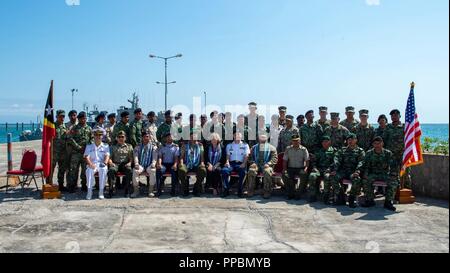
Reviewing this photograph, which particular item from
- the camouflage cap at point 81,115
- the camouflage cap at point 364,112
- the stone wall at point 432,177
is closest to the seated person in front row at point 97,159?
the camouflage cap at point 81,115

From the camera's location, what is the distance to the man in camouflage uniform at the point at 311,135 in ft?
31.3

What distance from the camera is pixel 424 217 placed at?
278 inches

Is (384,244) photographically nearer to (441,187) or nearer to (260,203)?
(260,203)

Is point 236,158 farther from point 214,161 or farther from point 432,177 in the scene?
point 432,177

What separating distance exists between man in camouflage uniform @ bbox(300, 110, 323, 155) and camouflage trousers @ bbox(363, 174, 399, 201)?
173cm

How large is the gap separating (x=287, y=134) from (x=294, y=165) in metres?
1.05

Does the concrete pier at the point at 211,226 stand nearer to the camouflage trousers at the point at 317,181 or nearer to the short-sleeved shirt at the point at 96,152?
the camouflage trousers at the point at 317,181

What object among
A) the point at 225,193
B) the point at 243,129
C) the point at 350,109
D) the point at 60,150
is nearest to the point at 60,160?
the point at 60,150

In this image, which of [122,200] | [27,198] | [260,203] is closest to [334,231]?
[260,203]

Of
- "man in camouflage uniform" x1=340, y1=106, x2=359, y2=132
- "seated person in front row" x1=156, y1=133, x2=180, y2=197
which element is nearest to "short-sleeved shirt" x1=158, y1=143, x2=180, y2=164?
"seated person in front row" x1=156, y1=133, x2=180, y2=197

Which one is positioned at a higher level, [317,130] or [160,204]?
[317,130]

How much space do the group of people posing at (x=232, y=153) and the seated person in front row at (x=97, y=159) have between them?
0.02 m

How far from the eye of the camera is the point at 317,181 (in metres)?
8.55

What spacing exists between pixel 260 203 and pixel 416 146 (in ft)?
10.4
